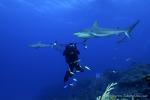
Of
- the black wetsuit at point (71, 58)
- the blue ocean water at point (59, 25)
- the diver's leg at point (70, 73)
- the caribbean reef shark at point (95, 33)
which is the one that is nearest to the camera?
the caribbean reef shark at point (95, 33)

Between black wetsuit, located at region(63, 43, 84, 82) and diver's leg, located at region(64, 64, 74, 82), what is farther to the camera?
black wetsuit, located at region(63, 43, 84, 82)

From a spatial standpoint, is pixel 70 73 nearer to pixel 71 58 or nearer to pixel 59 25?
pixel 71 58

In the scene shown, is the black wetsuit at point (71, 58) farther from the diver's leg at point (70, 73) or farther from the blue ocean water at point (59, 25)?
the blue ocean water at point (59, 25)

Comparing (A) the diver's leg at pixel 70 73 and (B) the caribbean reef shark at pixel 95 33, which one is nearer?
(B) the caribbean reef shark at pixel 95 33

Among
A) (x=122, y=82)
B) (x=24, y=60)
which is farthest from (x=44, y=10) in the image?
(x=24, y=60)

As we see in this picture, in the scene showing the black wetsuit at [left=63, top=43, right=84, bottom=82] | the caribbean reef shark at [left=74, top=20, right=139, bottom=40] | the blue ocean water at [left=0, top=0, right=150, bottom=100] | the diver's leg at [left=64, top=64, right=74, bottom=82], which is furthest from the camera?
the blue ocean water at [left=0, top=0, right=150, bottom=100]

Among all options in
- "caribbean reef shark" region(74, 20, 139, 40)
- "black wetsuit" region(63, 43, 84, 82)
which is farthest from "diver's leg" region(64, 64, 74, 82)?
"caribbean reef shark" region(74, 20, 139, 40)

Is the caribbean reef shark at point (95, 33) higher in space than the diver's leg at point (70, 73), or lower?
higher

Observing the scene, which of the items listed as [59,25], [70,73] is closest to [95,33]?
[70,73]

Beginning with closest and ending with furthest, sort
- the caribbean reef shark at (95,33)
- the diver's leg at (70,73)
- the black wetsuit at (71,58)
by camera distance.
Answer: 1. the caribbean reef shark at (95,33)
2. the diver's leg at (70,73)
3. the black wetsuit at (71,58)

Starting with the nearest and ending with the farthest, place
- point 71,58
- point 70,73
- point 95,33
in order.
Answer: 1. point 95,33
2. point 70,73
3. point 71,58

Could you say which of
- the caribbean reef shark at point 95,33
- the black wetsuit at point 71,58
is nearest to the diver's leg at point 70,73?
the black wetsuit at point 71,58

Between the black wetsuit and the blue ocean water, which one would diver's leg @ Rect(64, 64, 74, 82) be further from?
the blue ocean water

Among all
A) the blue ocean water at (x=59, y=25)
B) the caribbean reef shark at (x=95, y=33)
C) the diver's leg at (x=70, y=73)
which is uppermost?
the blue ocean water at (x=59, y=25)
